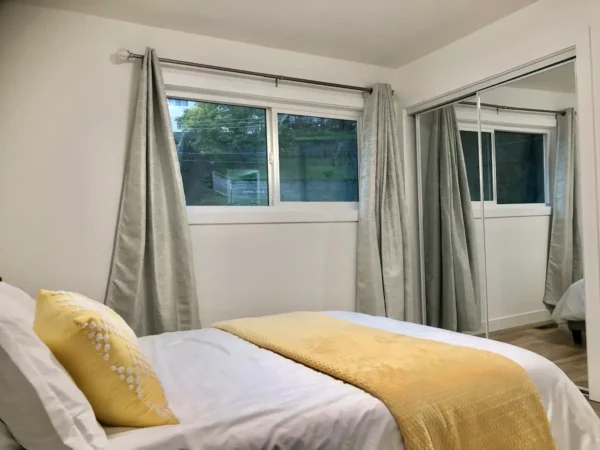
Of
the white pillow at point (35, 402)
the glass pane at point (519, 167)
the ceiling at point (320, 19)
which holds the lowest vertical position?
the white pillow at point (35, 402)

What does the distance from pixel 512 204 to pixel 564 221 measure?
45 cm

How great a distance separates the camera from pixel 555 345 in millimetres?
3062

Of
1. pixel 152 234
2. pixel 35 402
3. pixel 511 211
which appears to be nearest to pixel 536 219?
pixel 511 211

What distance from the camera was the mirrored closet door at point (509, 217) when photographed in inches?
115

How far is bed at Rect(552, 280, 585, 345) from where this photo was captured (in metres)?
2.82

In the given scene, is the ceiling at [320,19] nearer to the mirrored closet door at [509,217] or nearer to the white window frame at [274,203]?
the white window frame at [274,203]

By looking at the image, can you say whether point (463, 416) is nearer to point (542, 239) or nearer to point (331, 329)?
point (331, 329)

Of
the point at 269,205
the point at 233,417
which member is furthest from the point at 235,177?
the point at 233,417

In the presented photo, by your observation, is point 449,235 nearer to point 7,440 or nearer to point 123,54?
point 123,54

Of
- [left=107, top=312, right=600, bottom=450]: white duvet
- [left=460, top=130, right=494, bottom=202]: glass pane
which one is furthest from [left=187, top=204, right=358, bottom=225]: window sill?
[left=107, top=312, right=600, bottom=450]: white duvet

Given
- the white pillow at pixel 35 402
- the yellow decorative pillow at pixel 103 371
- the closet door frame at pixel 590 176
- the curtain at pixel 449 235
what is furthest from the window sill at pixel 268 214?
the white pillow at pixel 35 402

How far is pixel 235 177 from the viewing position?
3492mm

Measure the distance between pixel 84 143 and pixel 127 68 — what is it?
541 millimetres

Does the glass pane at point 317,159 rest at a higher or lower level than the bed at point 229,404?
higher
